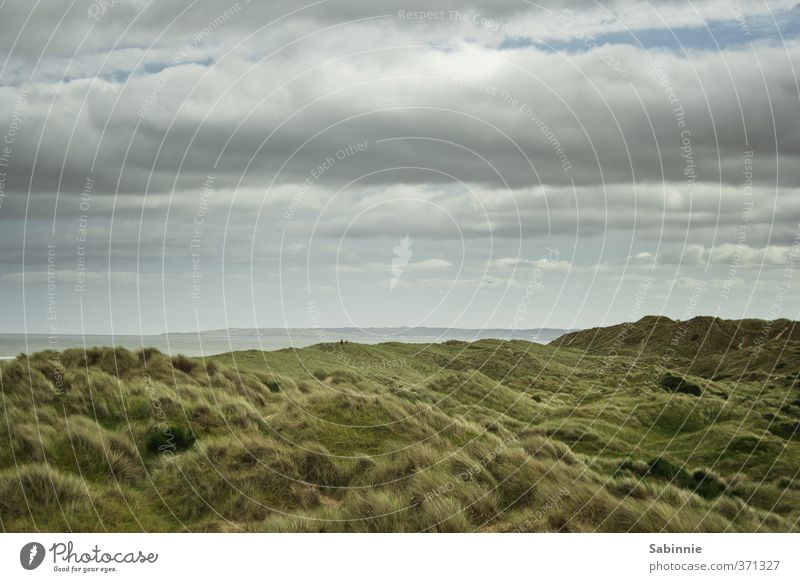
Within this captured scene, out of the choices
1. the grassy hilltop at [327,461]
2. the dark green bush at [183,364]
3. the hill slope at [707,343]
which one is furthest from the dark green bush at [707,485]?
the hill slope at [707,343]

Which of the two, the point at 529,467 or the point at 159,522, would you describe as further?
the point at 529,467

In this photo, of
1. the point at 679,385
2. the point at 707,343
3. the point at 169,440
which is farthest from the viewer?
the point at 707,343

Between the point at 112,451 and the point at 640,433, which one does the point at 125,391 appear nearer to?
the point at 112,451

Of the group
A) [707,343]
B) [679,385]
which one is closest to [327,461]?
[679,385]

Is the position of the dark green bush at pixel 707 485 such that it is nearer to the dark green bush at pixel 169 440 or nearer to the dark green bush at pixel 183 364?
the dark green bush at pixel 169 440

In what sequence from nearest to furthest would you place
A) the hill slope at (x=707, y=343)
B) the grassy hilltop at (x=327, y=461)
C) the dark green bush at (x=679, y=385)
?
the grassy hilltop at (x=327, y=461)
the dark green bush at (x=679, y=385)
the hill slope at (x=707, y=343)

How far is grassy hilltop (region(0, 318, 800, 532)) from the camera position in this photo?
610 inches

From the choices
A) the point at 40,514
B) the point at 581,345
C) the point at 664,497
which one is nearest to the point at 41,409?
the point at 40,514

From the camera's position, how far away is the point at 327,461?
1922cm

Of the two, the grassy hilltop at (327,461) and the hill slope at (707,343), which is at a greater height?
the grassy hilltop at (327,461)

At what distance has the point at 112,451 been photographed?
58.3ft

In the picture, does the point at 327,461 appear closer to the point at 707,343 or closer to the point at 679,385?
the point at 679,385

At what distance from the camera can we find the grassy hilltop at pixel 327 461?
50.8ft
